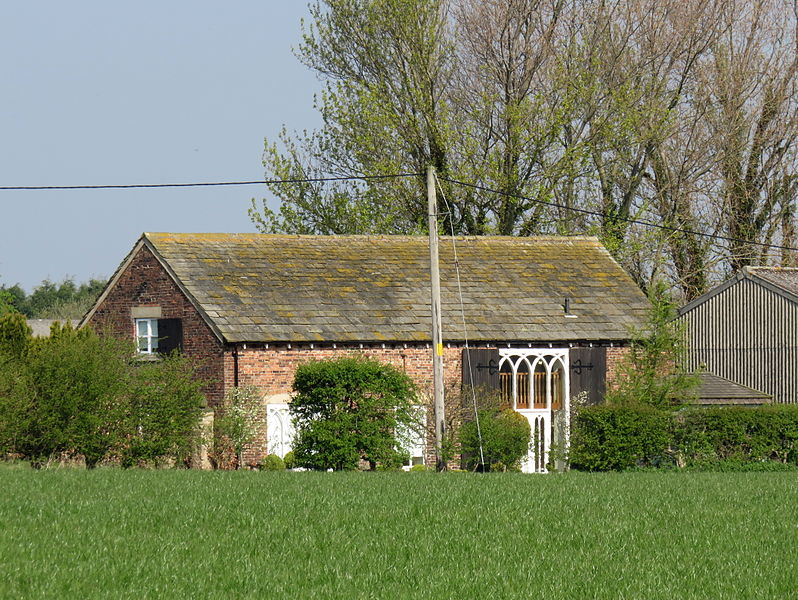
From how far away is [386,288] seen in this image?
34156mm

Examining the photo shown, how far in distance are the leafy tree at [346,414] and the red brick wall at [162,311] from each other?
2.82m

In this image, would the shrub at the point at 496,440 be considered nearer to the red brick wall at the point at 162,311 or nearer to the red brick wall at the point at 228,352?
the red brick wall at the point at 228,352

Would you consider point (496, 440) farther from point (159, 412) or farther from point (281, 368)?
point (159, 412)

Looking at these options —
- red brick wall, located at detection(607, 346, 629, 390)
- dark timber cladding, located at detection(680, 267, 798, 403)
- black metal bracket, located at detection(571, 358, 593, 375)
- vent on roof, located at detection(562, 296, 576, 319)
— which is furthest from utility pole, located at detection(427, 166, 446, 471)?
dark timber cladding, located at detection(680, 267, 798, 403)

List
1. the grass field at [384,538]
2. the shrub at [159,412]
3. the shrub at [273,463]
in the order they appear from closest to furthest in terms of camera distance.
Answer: the grass field at [384,538]
the shrub at [159,412]
the shrub at [273,463]

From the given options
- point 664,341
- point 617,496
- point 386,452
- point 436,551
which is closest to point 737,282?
point 664,341

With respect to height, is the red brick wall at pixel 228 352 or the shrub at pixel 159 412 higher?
the red brick wall at pixel 228 352

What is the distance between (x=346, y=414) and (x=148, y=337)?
7.61 metres

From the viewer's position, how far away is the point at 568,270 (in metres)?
37.1

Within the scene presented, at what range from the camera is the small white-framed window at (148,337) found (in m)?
33.3

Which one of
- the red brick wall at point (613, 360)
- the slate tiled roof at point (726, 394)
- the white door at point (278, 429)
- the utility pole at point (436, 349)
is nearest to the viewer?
the utility pole at point (436, 349)

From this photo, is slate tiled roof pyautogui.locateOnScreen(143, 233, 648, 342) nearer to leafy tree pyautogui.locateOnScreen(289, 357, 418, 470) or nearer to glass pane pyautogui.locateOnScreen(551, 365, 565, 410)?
glass pane pyautogui.locateOnScreen(551, 365, 565, 410)

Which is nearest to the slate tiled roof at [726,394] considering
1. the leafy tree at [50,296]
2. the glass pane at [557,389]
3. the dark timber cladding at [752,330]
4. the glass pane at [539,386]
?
the dark timber cladding at [752,330]

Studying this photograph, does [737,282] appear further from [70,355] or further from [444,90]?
[70,355]
